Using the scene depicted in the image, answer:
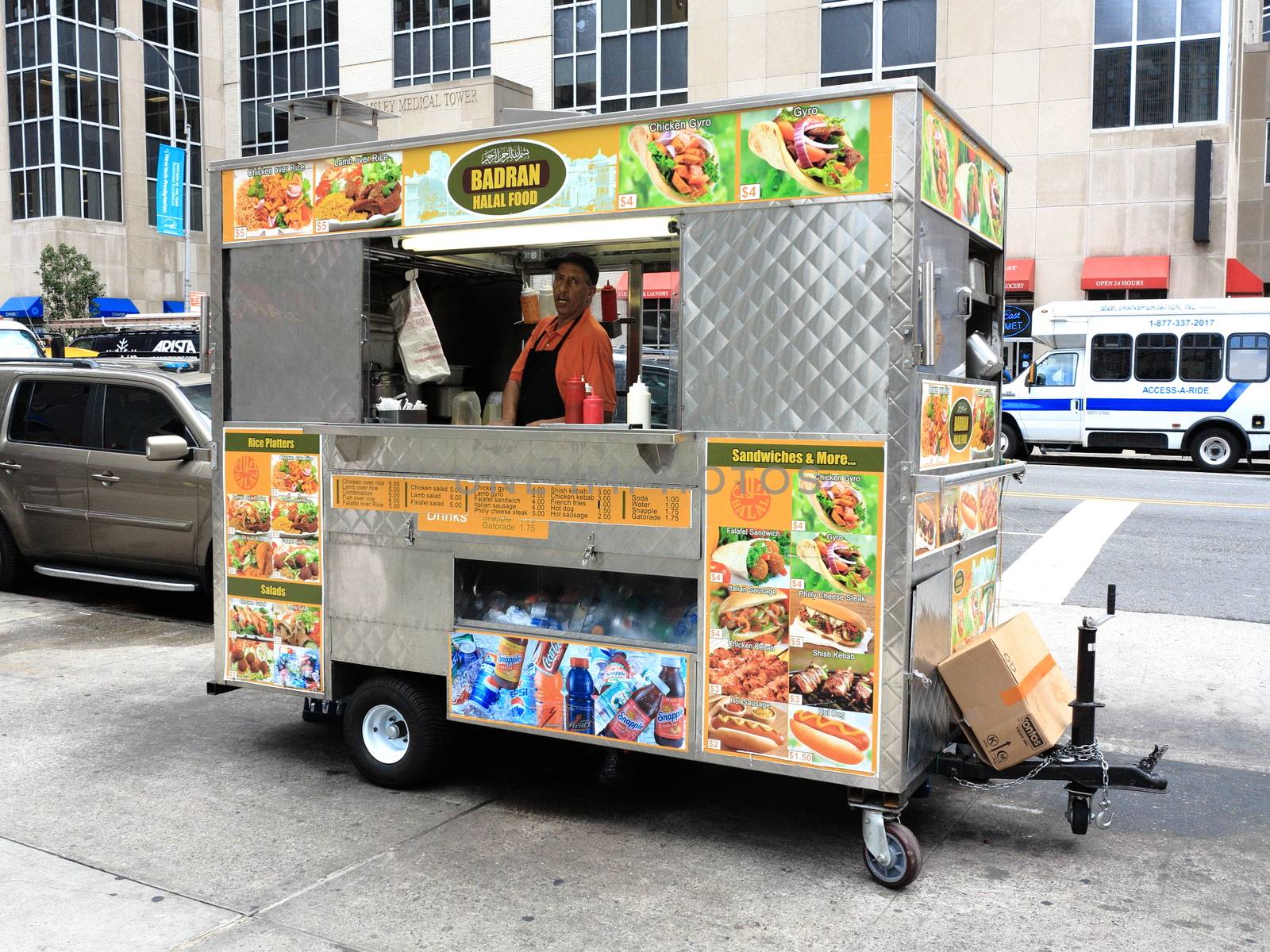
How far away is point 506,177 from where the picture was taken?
4.81 m

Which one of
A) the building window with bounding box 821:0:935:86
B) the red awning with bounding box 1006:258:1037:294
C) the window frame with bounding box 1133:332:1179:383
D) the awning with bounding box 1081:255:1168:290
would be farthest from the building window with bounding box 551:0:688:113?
the window frame with bounding box 1133:332:1179:383

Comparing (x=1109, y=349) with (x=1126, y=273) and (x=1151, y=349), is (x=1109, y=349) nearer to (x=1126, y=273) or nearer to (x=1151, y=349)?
(x=1151, y=349)

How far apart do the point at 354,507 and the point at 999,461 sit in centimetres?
292

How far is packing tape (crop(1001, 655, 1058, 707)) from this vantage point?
439cm

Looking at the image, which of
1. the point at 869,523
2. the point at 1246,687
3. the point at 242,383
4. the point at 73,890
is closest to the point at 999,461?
the point at 869,523

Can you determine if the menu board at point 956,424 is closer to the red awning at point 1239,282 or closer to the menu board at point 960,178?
the menu board at point 960,178

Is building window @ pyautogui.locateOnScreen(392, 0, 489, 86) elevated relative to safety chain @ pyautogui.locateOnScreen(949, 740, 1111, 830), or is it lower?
elevated

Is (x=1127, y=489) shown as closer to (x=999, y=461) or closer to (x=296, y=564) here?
(x=999, y=461)

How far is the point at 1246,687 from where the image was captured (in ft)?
22.3

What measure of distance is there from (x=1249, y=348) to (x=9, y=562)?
61.4 ft

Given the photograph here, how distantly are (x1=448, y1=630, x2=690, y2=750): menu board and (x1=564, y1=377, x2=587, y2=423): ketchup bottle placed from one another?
1080mm

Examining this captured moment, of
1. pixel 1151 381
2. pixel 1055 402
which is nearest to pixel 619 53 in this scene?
pixel 1055 402

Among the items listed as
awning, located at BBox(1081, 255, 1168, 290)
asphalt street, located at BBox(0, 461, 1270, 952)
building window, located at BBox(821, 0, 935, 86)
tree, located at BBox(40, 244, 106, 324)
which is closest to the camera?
asphalt street, located at BBox(0, 461, 1270, 952)

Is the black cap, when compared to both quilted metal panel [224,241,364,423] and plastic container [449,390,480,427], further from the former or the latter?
quilted metal panel [224,241,364,423]
